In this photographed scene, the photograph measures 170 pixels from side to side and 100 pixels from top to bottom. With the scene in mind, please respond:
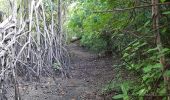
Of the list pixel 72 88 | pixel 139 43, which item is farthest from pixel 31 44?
pixel 139 43

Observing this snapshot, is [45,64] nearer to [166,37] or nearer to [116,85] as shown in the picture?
[116,85]

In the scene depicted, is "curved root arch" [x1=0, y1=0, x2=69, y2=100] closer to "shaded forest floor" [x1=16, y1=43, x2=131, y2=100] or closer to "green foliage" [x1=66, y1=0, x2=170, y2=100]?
"shaded forest floor" [x1=16, y1=43, x2=131, y2=100]

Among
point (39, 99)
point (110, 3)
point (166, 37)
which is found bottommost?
point (39, 99)

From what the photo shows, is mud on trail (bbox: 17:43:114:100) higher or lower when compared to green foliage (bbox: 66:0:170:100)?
lower

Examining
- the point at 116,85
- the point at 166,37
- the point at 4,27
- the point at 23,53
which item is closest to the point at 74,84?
the point at 23,53

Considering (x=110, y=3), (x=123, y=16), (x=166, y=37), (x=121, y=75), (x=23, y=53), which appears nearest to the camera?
(x=166, y=37)

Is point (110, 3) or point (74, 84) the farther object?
point (74, 84)

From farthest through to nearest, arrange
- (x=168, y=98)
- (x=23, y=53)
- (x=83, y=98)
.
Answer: (x=23, y=53)
(x=83, y=98)
(x=168, y=98)

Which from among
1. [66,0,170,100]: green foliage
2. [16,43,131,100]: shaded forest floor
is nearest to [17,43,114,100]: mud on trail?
[16,43,131,100]: shaded forest floor

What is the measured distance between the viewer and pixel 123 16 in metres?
3.66

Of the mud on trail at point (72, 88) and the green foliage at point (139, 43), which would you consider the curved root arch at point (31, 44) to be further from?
the green foliage at point (139, 43)

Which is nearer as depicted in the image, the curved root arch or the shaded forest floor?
the shaded forest floor

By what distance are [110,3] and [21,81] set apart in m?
3.67

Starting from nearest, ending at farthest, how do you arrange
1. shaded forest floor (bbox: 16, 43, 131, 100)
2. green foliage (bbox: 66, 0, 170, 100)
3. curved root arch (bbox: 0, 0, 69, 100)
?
green foliage (bbox: 66, 0, 170, 100) → shaded forest floor (bbox: 16, 43, 131, 100) → curved root arch (bbox: 0, 0, 69, 100)
